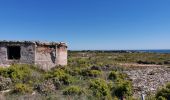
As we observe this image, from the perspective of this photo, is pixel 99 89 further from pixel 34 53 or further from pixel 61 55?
pixel 61 55

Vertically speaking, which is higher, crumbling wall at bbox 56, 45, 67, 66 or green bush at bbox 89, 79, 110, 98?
crumbling wall at bbox 56, 45, 67, 66

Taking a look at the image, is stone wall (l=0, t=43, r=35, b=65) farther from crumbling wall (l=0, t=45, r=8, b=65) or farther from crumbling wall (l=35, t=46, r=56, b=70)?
crumbling wall (l=35, t=46, r=56, b=70)

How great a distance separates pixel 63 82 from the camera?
15430 millimetres

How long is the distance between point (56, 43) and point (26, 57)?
120 inches

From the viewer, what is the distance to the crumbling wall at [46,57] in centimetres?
1992

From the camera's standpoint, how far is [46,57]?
2050 centimetres

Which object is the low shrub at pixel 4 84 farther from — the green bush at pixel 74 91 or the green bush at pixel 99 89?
the green bush at pixel 99 89

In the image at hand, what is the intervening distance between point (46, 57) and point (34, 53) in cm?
121

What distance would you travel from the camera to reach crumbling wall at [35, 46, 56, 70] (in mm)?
19919

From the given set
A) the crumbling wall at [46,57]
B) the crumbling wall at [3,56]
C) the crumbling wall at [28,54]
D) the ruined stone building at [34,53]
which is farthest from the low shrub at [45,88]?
the crumbling wall at [3,56]

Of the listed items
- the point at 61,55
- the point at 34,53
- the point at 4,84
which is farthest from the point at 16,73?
the point at 61,55

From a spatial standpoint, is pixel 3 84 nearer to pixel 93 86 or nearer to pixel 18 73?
pixel 18 73

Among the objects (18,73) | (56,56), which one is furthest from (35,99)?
(56,56)

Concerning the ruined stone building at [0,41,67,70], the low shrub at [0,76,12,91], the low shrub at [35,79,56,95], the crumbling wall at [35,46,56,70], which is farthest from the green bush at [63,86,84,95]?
the crumbling wall at [35,46,56,70]
